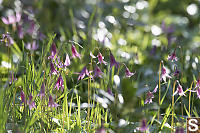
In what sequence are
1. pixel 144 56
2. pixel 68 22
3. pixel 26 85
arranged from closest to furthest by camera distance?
pixel 26 85 < pixel 144 56 < pixel 68 22

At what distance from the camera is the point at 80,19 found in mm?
3375

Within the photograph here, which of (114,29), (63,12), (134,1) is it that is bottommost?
(114,29)

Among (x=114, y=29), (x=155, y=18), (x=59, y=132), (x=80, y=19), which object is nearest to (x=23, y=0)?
(x=80, y=19)

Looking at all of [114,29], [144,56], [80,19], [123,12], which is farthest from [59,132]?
[123,12]

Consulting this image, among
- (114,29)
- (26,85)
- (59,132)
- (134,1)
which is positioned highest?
(134,1)

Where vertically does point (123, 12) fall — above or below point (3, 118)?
above

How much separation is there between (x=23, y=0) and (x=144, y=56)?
1312mm

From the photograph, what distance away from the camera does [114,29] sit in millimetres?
3178

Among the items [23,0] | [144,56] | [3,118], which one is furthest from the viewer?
[23,0]

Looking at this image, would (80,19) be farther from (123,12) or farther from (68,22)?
(123,12)

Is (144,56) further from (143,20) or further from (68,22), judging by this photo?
(68,22)

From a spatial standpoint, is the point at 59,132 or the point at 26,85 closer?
the point at 59,132

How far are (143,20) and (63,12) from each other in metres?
0.85

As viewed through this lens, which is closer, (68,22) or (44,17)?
(44,17)
